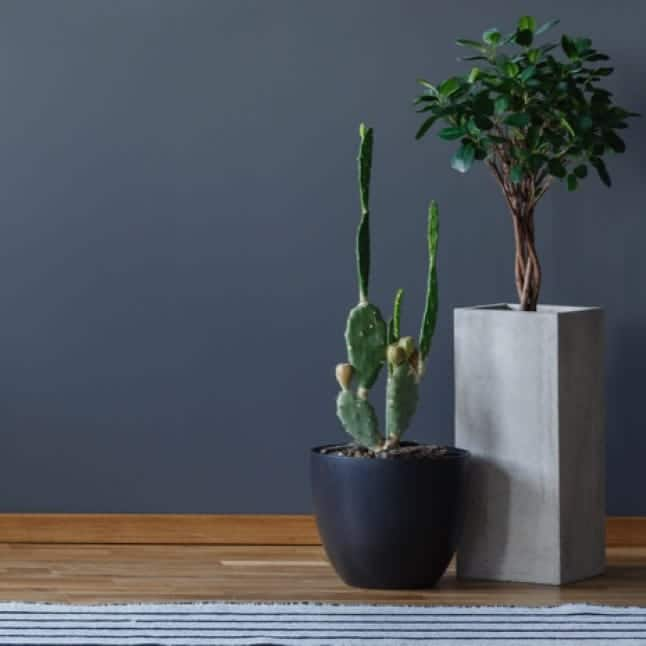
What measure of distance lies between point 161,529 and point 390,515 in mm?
805

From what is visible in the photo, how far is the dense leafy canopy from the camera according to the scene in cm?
307

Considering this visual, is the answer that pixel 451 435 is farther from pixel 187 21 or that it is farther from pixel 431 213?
pixel 187 21

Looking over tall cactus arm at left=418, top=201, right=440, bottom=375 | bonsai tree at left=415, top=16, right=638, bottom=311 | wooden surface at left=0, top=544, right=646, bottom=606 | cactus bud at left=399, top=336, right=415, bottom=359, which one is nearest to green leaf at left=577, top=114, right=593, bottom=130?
bonsai tree at left=415, top=16, right=638, bottom=311

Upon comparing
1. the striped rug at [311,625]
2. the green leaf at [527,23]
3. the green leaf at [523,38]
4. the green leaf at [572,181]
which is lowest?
the striped rug at [311,625]

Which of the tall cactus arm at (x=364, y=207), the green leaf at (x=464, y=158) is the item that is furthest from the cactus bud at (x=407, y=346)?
the green leaf at (x=464, y=158)

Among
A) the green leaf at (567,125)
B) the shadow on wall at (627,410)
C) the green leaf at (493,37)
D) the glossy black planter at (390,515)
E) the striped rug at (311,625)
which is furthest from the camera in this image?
the shadow on wall at (627,410)

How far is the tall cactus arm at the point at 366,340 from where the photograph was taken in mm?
3096

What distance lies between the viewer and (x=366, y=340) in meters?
3.10

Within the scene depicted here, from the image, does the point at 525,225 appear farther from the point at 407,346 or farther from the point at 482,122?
the point at 407,346

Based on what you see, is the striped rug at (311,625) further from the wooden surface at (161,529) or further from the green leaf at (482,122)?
the green leaf at (482,122)

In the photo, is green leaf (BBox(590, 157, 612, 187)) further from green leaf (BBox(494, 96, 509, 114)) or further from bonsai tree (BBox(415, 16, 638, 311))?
green leaf (BBox(494, 96, 509, 114))

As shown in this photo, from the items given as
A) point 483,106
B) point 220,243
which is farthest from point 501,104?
point 220,243

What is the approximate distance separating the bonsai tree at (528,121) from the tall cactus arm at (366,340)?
337 mm

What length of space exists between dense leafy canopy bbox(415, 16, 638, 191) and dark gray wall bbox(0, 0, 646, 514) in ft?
1.08
